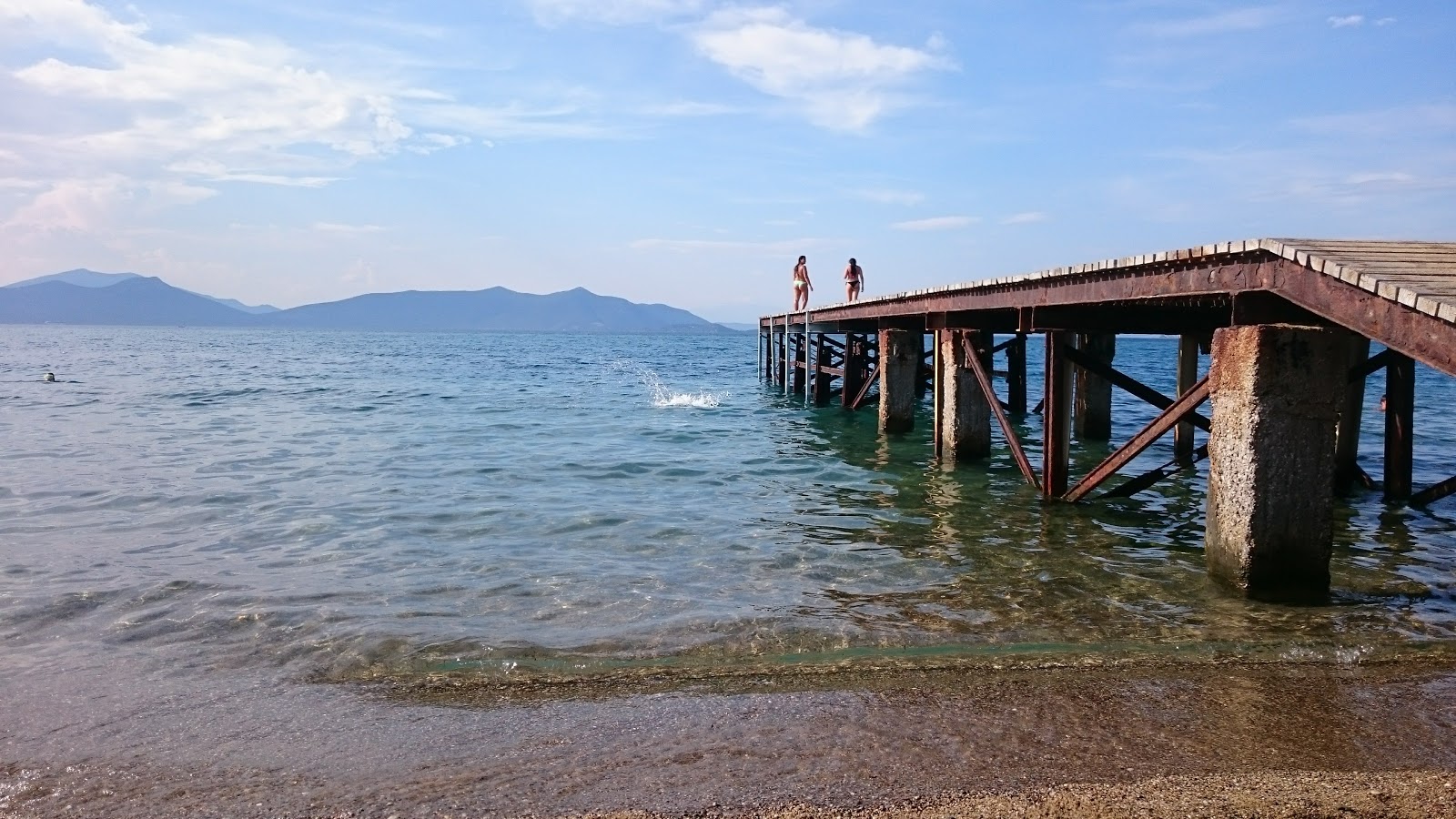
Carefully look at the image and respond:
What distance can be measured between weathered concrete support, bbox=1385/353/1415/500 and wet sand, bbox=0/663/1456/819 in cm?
642

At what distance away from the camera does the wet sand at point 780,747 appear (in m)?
4.44

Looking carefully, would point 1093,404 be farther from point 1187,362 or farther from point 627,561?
point 627,561

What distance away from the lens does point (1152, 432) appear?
9.27m

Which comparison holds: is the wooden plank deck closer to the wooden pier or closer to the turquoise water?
the wooden pier

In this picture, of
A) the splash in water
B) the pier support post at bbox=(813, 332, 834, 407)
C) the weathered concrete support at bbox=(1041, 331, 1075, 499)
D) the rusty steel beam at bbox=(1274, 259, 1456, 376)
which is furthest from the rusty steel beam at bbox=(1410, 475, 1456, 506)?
the splash in water

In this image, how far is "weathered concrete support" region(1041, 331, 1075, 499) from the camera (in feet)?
37.5

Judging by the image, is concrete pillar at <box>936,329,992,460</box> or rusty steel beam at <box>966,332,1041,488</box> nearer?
rusty steel beam at <box>966,332,1041,488</box>

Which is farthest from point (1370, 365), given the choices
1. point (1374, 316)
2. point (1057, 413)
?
point (1374, 316)

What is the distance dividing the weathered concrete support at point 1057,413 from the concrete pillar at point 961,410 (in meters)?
2.83

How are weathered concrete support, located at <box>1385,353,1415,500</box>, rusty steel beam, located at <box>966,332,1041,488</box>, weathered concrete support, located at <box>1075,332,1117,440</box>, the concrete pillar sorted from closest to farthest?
weathered concrete support, located at <box>1385,353,1415,500</box> → rusty steel beam, located at <box>966,332,1041,488</box> → the concrete pillar → weathered concrete support, located at <box>1075,332,1117,440</box>

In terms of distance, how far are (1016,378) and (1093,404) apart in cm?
455

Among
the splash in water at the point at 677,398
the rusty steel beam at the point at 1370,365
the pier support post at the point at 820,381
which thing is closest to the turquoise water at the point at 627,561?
the rusty steel beam at the point at 1370,365

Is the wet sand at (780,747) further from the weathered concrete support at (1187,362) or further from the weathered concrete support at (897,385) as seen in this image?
the weathered concrete support at (897,385)

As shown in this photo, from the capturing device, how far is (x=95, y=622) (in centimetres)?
759
